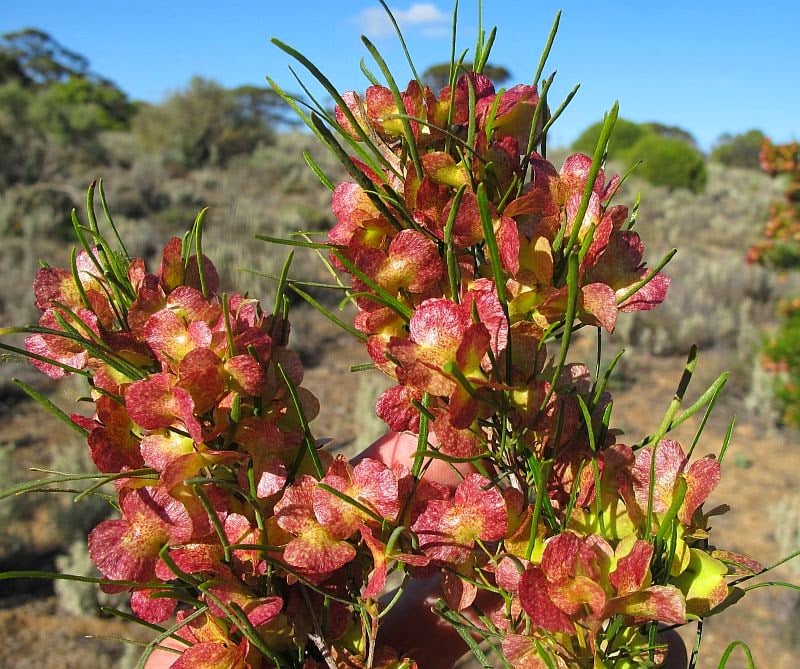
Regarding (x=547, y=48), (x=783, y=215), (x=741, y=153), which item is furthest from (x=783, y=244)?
(x=741, y=153)

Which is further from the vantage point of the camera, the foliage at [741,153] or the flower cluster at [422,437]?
the foliage at [741,153]

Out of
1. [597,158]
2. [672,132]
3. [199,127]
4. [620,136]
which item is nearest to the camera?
[597,158]

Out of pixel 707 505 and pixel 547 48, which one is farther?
pixel 707 505

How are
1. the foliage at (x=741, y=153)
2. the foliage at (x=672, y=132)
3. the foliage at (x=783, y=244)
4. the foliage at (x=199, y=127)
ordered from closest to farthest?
the foliage at (x=783, y=244)
the foliage at (x=199, y=127)
the foliage at (x=741, y=153)
the foliage at (x=672, y=132)

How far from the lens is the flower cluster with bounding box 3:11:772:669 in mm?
500

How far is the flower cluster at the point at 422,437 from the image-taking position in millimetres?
500

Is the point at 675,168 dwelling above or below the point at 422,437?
above

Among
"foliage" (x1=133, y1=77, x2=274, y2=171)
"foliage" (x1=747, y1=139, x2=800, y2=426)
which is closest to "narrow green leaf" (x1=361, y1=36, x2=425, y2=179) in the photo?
"foliage" (x1=747, y1=139, x2=800, y2=426)

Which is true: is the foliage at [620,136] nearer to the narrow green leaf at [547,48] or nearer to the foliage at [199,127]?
the foliage at [199,127]

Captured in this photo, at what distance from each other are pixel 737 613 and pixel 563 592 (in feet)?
10.4

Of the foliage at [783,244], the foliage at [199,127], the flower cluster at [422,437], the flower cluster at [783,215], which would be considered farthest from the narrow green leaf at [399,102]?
the foliage at [199,127]

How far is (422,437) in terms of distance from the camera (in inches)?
20.2

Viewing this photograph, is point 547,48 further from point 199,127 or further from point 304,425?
point 199,127

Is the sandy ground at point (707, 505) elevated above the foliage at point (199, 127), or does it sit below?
below
